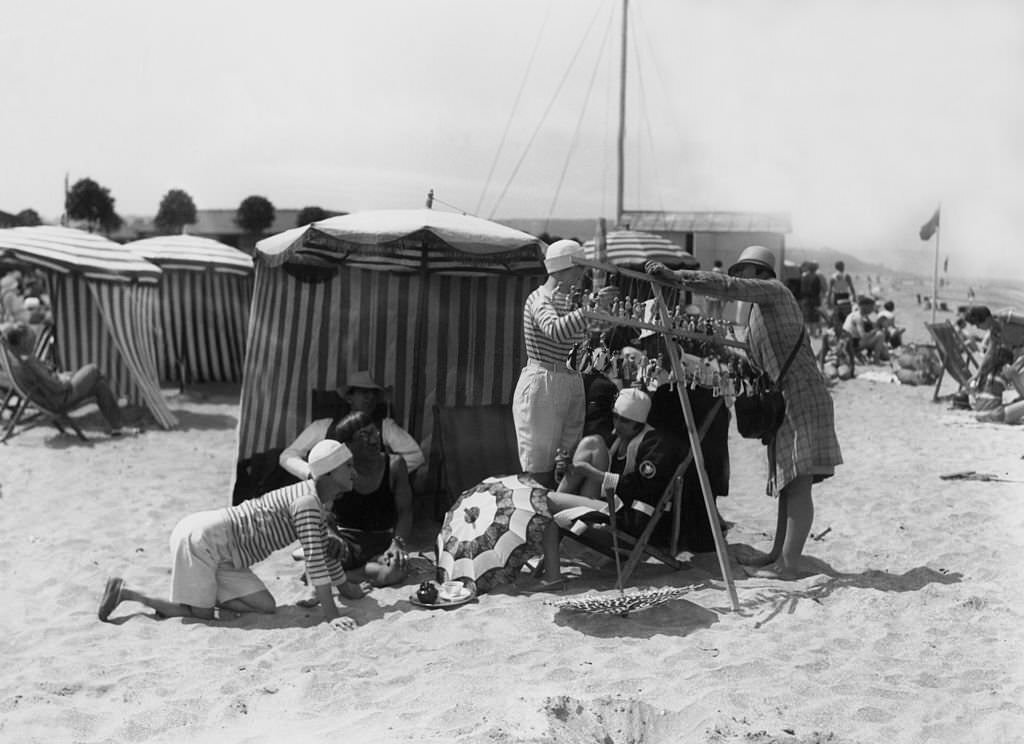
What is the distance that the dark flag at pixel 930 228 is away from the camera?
60.2 ft

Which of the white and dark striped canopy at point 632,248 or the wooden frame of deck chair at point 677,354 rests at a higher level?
the white and dark striped canopy at point 632,248

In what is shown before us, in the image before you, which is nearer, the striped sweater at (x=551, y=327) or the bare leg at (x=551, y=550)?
the striped sweater at (x=551, y=327)

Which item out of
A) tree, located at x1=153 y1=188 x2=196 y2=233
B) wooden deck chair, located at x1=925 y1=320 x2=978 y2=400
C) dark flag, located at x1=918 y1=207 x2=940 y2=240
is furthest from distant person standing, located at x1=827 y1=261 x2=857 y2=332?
tree, located at x1=153 y1=188 x2=196 y2=233

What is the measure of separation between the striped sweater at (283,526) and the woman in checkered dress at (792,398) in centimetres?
216

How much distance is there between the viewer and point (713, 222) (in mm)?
26000

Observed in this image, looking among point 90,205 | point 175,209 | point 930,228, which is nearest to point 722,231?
point 930,228

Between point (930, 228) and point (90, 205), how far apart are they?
4572 centimetres

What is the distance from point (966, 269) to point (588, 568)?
8.21ft

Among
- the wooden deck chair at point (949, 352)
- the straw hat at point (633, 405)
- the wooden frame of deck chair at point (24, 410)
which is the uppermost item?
the straw hat at point (633, 405)

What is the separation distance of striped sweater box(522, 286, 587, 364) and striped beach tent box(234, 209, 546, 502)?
1.57m

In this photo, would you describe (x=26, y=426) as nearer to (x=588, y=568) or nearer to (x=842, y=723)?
(x=588, y=568)

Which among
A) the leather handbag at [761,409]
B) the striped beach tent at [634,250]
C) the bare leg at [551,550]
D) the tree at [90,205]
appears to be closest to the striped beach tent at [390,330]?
the bare leg at [551,550]

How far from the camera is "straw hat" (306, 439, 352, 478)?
4289 millimetres

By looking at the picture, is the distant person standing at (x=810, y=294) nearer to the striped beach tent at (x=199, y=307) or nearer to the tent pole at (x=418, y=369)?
the striped beach tent at (x=199, y=307)
